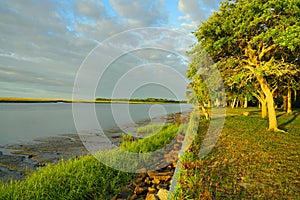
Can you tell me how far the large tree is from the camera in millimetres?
11753

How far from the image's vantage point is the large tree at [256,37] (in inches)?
463

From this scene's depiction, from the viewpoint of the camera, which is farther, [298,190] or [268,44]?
[268,44]

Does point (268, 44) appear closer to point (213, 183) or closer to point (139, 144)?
point (139, 144)

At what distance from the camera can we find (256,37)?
12234mm

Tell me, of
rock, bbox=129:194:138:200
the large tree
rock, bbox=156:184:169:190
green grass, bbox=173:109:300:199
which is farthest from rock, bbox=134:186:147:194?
the large tree

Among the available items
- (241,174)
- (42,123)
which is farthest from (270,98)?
(42,123)

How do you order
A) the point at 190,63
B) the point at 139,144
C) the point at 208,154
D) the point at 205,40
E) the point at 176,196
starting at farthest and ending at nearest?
the point at 190,63 < the point at 205,40 < the point at 139,144 < the point at 208,154 < the point at 176,196

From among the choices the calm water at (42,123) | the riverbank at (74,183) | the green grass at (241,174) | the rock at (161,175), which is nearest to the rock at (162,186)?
the rock at (161,175)

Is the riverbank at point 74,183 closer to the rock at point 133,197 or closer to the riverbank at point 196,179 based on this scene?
the riverbank at point 196,179

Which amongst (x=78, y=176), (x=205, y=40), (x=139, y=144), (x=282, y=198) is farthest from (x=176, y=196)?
(x=205, y=40)

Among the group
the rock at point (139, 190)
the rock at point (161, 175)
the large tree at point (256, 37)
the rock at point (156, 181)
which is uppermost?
the large tree at point (256, 37)

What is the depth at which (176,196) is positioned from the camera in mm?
4398

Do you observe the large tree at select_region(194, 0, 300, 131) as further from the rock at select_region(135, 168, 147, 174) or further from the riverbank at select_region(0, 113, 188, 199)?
the riverbank at select_region(0, 113, 188, 199)

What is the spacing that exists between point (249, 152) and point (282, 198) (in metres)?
4.26
